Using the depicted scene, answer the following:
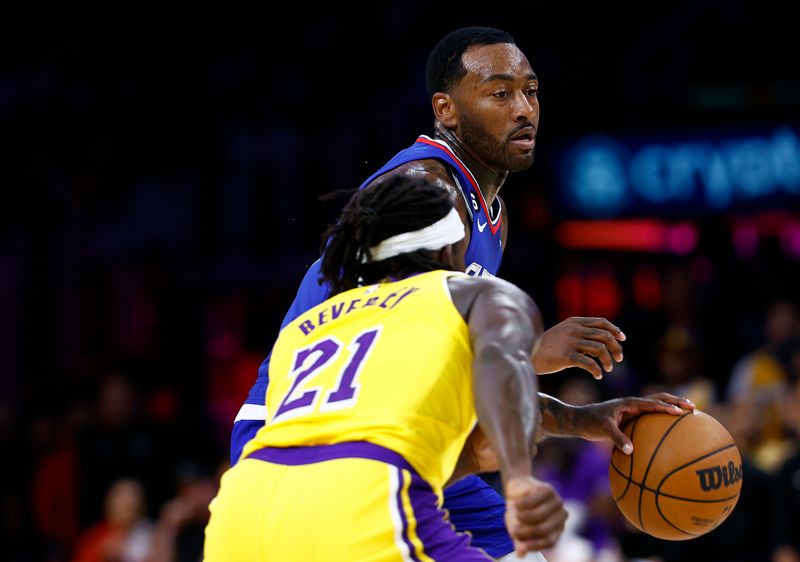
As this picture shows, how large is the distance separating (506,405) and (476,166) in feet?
6.02

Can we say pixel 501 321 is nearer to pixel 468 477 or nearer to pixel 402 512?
pixel 402 512

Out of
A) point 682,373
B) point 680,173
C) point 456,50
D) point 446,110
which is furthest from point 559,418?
point 680,173

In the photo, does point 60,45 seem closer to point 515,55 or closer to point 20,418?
point 20,418

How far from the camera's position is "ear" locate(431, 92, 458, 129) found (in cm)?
449

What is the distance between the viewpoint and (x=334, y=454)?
283cm

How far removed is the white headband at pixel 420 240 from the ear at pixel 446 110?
128cm

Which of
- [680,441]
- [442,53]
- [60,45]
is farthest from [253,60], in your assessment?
[680,441]

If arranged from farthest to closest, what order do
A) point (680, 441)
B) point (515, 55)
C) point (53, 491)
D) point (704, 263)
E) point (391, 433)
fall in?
1. point (704, 263)
2. point (53, 491)
3. point (515, 55)
4. point (680, 441)
5. point (391, 433)

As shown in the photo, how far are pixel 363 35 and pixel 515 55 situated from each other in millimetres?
7563

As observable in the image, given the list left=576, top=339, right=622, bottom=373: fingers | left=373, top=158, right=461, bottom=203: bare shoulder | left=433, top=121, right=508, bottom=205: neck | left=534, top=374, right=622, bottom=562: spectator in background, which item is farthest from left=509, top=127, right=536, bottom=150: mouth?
left=534, top=374, right=622, bottom=562: spectator in background

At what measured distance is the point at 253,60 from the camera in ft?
39.9

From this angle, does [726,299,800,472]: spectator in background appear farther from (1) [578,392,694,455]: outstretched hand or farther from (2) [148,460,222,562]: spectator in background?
(1) [578,392,694,455]: outstretched hand

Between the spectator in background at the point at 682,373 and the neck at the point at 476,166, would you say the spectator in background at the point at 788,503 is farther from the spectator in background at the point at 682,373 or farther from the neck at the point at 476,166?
the neck at the point at 476,166

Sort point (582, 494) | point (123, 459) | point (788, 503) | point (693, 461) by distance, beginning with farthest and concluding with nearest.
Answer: point (123, 459) < point (582, 494) < point (788, 503) < point (693, 461)
